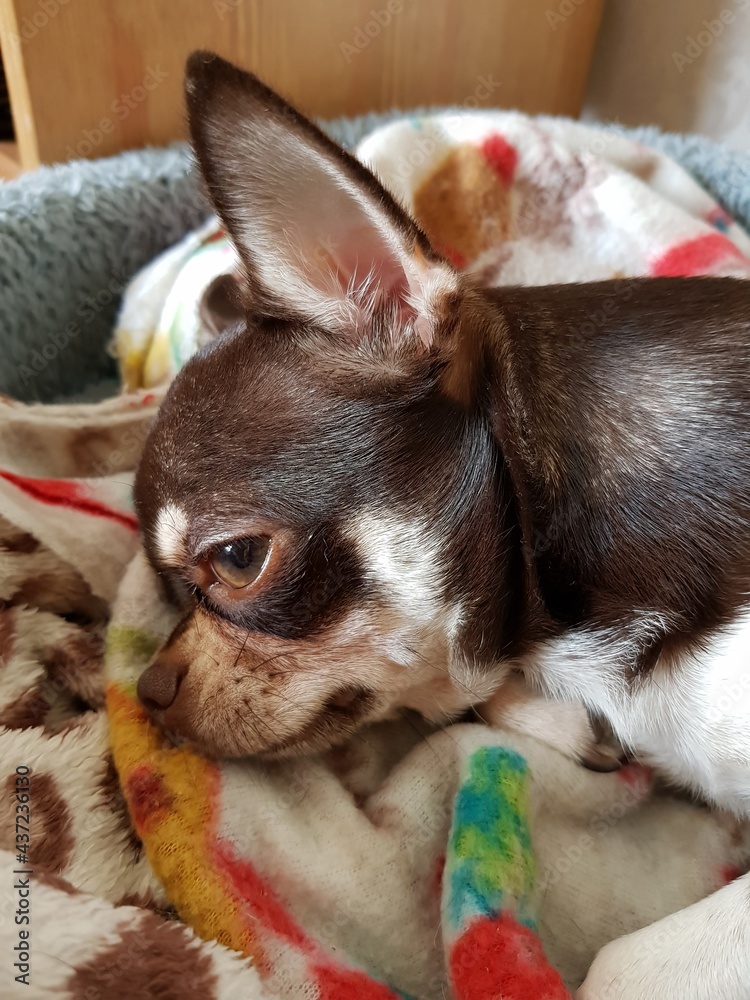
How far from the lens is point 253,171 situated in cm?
130

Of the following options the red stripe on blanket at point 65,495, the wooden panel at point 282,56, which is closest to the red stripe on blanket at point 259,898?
the red stripe on blanket at point 65,495

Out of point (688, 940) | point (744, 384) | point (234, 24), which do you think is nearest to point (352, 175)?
point (744, 384)

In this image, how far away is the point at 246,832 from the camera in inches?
56.0

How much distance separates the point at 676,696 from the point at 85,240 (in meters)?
2.10

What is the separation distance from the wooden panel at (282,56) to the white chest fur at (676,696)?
63.4 inches

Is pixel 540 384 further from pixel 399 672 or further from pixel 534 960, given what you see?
pixel 534 960

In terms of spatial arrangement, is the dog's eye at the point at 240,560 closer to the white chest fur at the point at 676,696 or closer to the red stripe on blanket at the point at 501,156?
the white chest fur at the point at 676,696

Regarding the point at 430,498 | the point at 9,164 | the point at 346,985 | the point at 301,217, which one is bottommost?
the point at 346,985

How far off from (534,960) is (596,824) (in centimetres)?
42

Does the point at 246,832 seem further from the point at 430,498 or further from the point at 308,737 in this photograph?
the point at 430,498

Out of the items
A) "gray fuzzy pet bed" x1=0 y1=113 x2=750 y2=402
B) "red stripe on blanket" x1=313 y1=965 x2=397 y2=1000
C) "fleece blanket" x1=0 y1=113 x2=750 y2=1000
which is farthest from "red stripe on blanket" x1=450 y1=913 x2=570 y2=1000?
"gray fuzzy pet bed" x1=0 y1=113 x2=750 y2=402

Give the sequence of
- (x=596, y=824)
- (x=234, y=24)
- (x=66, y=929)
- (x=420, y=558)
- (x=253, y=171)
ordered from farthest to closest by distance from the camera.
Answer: (x=234, y=24), (x=596, y=824), (x=420, y=558), (x=253, y=171), (x=66, y=929)

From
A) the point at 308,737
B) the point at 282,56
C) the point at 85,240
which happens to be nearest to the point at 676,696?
the point at 308,737

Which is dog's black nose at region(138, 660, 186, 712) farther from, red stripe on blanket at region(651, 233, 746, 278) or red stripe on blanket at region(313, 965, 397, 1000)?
red stripe on blanket at region(651, 233, 746, 278)
